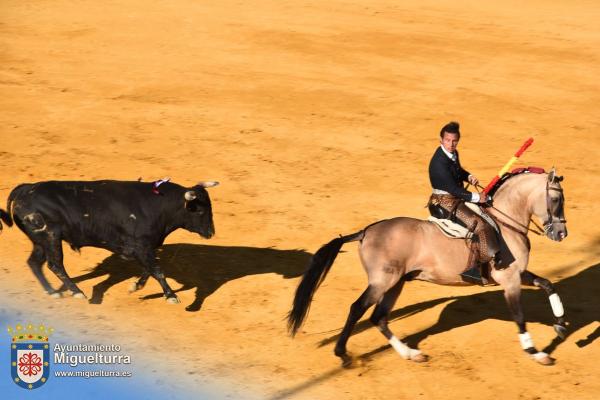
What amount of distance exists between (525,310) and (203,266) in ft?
14.5

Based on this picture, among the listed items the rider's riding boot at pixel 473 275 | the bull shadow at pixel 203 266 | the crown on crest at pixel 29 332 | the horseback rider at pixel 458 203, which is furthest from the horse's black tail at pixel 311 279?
the crown on crest at pixel 29 332

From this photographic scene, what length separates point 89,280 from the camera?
13.8 meters

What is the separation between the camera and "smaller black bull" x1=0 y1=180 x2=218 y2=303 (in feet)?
41.6

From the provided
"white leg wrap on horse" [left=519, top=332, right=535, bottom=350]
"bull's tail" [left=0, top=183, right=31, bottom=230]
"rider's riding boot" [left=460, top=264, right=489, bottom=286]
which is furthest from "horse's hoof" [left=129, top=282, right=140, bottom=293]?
"white leg wrap on horse" [left=519, top=332, right=535, bottom=350]

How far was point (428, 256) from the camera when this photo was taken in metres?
11.5

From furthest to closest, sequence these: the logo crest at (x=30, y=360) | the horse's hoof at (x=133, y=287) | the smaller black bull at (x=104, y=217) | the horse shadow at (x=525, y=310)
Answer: the horse's hoof at (x=133, y=287)
the smaller black bull at (x=104, y=217)
the horse shadow at (x=525, y=310)
the logo crest at (x=30, y=360)

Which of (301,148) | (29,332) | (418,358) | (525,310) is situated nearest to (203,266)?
(29,332)

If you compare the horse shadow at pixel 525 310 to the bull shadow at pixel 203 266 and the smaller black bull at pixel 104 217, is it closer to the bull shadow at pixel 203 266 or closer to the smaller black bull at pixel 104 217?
the bull shadow at pixel 203 266

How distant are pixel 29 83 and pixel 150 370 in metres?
12.5

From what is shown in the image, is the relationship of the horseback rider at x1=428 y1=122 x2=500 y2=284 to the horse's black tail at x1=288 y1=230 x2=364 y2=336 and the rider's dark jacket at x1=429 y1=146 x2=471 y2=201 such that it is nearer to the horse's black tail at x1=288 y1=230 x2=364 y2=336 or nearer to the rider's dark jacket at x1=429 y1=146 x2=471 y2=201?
the rider's dark jacket at x1=429 y1=146 x2=471 y2=201

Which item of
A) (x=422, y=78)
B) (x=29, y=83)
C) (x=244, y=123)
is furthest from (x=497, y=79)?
(x=29, y=83)

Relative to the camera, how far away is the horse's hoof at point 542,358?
38.0ft

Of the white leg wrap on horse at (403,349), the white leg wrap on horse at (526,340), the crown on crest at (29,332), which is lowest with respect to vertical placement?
the crown on crest at (29,332)

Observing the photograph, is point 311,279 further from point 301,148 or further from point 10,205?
point 301,148
